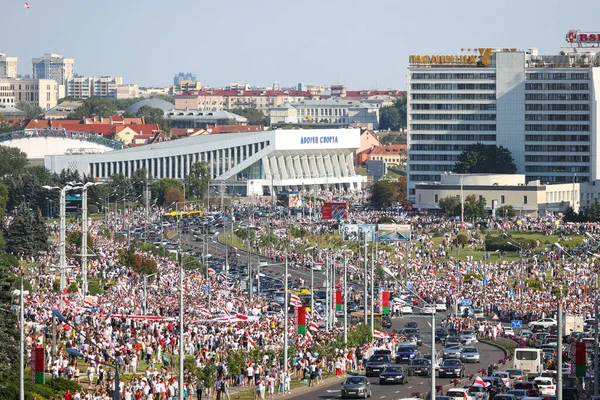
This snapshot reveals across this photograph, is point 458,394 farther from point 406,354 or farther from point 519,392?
point 406,354

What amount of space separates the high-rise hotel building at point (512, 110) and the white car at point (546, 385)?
134m

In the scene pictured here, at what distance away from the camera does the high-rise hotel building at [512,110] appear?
189625 millimetres

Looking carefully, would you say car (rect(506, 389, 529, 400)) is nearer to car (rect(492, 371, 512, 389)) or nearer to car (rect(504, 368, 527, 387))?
car (rect(492, 371, 512, 389))

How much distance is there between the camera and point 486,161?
19100 cm

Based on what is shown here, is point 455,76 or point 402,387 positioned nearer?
point 402,387

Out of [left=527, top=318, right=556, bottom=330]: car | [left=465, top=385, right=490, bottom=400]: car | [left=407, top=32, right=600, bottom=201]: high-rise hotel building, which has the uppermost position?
[left=407, top=32, right=600, bottom=201]: high-rise hotel building

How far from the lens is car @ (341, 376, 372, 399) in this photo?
56688mm

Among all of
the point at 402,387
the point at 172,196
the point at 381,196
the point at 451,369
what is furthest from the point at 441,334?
the point at 381,196

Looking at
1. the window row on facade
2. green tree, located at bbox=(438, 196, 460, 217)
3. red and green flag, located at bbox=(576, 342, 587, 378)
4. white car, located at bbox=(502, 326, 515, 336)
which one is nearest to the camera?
red and green flag, located at bbox=(576, 342, 587, 378)

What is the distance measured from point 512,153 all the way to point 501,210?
3034 centimetres

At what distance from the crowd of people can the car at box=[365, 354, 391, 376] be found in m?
1.65

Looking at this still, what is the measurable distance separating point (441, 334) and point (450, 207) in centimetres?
8502

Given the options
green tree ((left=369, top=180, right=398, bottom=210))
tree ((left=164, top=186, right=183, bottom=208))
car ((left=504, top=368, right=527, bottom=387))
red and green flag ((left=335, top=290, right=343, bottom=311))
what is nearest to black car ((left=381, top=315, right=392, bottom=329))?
red and green flag ((left=335, top=290, right=343, bottom=311))

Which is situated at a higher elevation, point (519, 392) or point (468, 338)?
point (519, 392)
